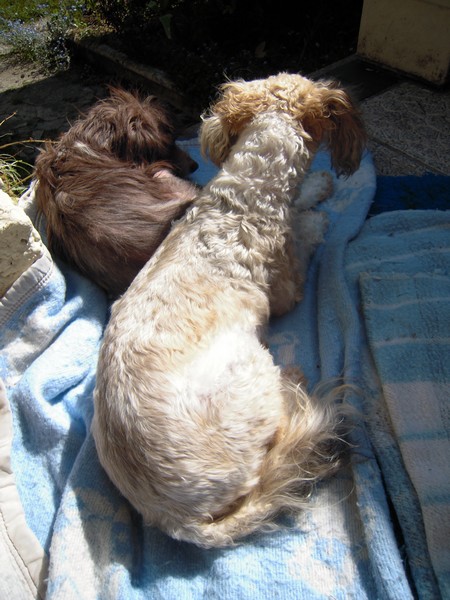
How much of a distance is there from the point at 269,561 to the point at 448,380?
3.80 ft

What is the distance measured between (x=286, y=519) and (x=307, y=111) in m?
2.07

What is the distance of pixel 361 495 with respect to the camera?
2160mm

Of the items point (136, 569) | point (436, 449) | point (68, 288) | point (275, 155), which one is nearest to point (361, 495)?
point (436, 449)

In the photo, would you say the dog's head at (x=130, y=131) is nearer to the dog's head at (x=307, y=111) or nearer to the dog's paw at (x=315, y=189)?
the dog's head at (x=307, y=111)

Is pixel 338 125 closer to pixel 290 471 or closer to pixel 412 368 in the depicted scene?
pixel 412 368

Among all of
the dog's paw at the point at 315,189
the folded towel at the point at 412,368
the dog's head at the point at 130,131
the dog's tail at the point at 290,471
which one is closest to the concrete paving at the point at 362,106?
the dog's paw at the point at 315,189

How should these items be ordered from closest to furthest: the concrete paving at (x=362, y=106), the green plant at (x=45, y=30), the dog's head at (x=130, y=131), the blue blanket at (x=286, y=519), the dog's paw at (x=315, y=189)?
the blue blanket at (x=286, y=519) → the dog's head at (x=130, y=131) → the dog's paw at (x=315, y=189) → the concrete paving at (x=362, y=106) → the green plant at (x=45, y=30)

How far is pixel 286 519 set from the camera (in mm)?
2234

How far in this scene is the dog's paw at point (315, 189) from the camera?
12.0 feet

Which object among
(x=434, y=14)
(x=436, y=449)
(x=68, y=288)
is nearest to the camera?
(x=436, y=449)

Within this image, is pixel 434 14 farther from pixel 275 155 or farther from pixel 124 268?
pixel 124 268

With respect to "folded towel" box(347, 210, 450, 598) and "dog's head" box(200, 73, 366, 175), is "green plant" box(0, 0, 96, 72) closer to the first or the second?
"dog's head" box(200, 73, 366, 175)

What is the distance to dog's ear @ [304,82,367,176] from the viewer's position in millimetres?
2809

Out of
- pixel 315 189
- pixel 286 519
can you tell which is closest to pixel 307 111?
pixel 315 189
